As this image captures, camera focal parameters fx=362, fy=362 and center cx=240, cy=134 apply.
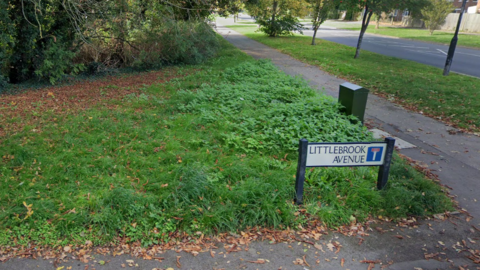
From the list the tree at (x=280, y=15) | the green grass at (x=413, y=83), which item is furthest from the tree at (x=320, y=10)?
the tree at (x=280, y=15)

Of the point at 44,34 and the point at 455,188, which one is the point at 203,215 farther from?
the point at 44,34

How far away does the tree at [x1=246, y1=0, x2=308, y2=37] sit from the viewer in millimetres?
26375

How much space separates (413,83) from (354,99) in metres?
5.74

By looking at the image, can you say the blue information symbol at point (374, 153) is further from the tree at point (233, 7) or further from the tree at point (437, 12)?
the tree at point (437, 12)

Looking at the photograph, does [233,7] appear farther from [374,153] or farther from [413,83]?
[374,153]

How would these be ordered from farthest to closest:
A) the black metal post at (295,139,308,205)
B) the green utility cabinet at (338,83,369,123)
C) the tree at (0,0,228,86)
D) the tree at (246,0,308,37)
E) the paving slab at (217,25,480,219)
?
the tree at (246,0,308,37)
the tree at (0,0,228,86)
the green utility cabinet at (338,83,369,123)
the paving slab at (217,25,480,219)
the black metal post at (295,139,308,205)

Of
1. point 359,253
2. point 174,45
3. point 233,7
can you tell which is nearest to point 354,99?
point 359,253

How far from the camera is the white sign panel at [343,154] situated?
15.1ft

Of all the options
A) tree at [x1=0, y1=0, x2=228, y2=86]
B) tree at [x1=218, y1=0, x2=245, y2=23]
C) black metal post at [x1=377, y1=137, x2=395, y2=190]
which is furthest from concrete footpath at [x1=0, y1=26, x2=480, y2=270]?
tree at [x1=218, y1=0, x2=245, y2=23]

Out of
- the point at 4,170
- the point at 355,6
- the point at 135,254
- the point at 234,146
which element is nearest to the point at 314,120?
the point at 234,146

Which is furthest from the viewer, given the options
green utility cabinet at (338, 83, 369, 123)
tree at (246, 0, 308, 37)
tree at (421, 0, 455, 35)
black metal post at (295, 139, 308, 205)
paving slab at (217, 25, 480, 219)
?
tree at (421, 0, 455, 35)

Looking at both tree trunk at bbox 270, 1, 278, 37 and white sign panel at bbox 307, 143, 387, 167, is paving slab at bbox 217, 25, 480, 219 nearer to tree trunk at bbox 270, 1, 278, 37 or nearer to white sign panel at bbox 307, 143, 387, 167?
white sign panel at bbox 307, 143, 387, 167

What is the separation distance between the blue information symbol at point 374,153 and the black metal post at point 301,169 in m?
0.89

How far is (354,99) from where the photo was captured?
23.7 ft
